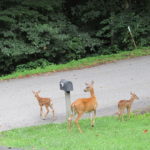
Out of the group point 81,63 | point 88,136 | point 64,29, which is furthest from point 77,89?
point 64,29

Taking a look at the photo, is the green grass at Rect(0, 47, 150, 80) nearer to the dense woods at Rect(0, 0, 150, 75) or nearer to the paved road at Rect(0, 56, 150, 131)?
the paved road at Rect(0, 56, 150, 131)

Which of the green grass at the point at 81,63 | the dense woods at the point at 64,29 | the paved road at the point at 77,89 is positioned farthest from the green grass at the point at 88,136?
the dense woods at the point at 64,29

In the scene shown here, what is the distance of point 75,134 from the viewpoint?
945 cm

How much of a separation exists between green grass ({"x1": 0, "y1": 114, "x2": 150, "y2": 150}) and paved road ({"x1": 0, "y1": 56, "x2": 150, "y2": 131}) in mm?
1008

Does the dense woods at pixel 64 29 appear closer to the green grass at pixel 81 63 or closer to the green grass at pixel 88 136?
the green grass at pixel 81 63

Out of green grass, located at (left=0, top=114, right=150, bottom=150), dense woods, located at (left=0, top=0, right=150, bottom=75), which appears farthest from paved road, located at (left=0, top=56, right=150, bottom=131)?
dense woods, located at (left=0, top=0, right=150, bottom=75)

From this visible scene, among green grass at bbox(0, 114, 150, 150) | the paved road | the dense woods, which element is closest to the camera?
green grass at bbox(0, 114, 150, 150)

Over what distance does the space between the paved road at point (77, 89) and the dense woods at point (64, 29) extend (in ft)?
10.7

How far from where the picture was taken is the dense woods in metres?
20.4

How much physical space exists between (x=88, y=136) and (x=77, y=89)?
5.67m

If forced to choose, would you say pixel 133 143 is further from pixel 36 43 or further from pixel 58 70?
pixel 36 43

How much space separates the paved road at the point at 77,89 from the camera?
1200cm

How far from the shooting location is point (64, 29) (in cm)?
2266

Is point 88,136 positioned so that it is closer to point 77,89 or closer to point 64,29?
point 77,89
